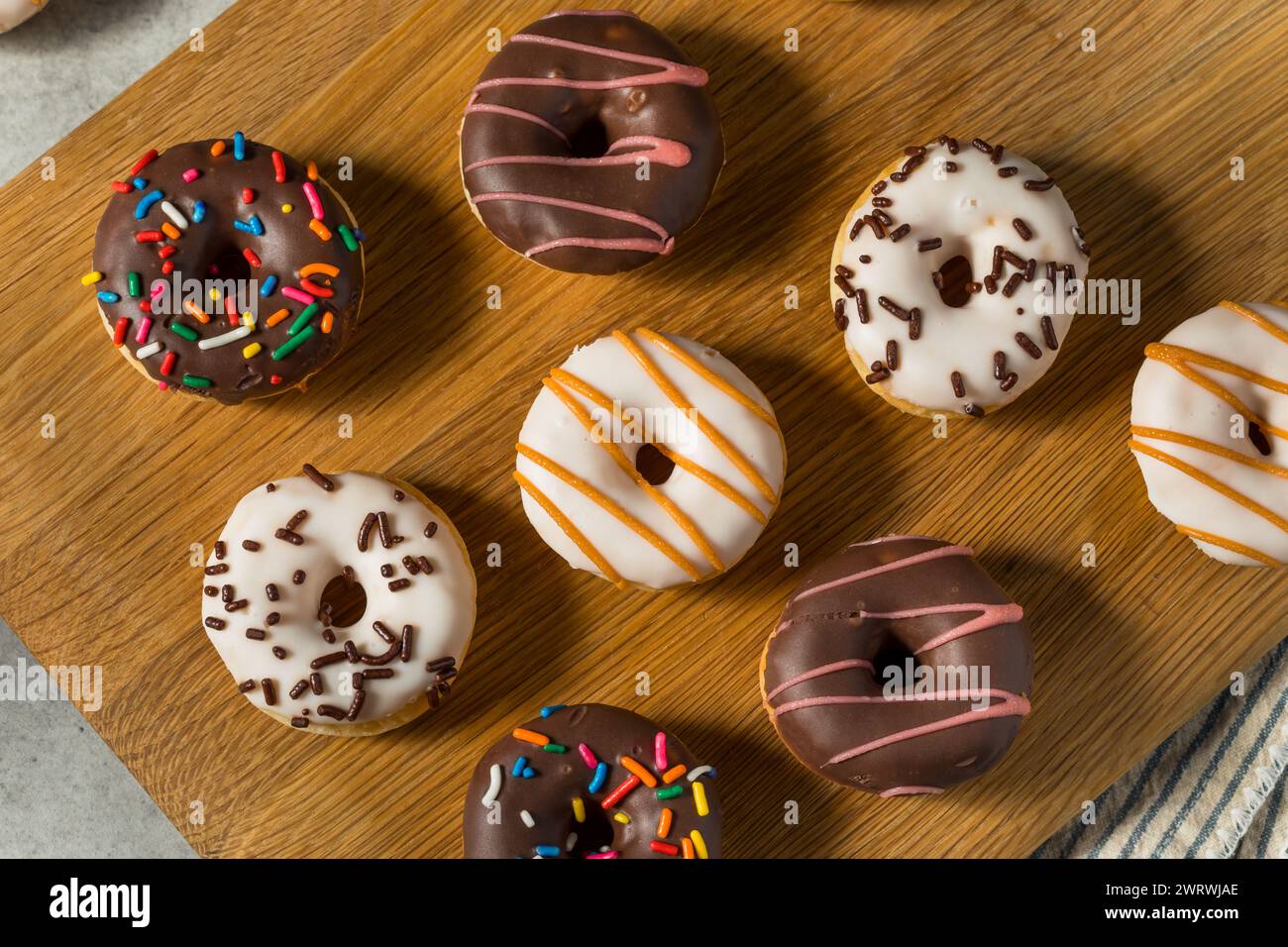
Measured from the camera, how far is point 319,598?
2.58m

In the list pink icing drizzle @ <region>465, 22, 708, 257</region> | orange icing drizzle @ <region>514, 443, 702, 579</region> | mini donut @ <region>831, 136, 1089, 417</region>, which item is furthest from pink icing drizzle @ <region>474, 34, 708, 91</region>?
orange icing drizzle @ <region>514, 443, 702, 579</region>

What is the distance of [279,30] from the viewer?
2678 mm

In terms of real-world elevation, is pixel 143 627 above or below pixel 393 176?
below

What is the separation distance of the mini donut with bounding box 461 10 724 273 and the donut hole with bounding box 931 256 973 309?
0.60 meters

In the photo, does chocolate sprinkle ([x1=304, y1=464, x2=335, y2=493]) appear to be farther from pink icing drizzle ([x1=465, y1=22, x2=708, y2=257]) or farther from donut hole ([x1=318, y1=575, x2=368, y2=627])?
pink icing drizzle ([x1=465, y1=22, x2=708, y2=257])

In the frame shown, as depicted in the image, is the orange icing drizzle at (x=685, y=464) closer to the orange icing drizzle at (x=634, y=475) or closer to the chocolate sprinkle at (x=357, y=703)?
the orange icing drizzle at (x=634, y=475)

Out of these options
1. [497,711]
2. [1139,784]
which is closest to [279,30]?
[497,711]

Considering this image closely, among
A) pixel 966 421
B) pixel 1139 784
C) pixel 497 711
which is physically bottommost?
pixel 1139 784

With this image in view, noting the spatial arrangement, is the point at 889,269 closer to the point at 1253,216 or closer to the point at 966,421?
the point at 966,421

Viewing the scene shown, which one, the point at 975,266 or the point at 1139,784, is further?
the point at 1139,784

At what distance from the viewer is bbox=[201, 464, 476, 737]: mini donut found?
2.51 m

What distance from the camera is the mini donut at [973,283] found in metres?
2.47

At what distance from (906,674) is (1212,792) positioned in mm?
876

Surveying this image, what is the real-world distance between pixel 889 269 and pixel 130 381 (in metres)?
1.78
